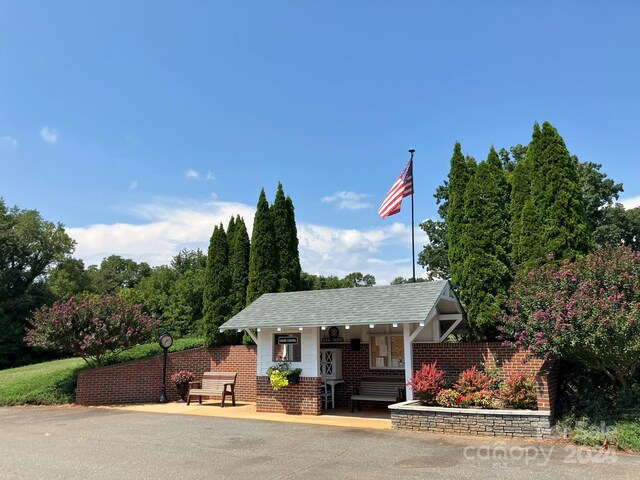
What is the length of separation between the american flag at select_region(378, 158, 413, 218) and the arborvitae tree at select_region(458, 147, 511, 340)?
2.19 m

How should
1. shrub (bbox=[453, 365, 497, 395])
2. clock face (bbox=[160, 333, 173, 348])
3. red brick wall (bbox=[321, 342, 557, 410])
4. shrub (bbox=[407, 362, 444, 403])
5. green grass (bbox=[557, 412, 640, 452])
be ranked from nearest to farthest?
1. green grass (bbox=[557, 412, 640, 452])
2. shrub (bbox=[453, 365, 497, 395])
3. shrub (bbox=[407, 362, 444, 403])
4. red brick wall (bbox=[321, 342, 557, 410])
5. clock face (bbox=[160, 333, 173, 348])

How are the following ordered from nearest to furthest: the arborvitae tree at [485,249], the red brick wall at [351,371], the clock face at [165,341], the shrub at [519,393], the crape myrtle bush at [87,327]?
the shrub at [519,393] < the red brick wall at [351,371] < the arborvitae tree at [485,249] < the crape myrtle bush at [87,327] < the clock face at [165,341]

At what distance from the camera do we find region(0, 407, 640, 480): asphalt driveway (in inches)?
259

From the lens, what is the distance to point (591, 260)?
9.56m

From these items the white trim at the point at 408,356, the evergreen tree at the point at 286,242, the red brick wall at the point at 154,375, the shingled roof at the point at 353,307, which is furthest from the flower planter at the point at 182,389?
the white trim at the point at 408,356

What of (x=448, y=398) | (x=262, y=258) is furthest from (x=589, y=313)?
(x=262, y=258)

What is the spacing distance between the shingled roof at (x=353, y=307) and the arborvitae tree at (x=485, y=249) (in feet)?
2.91

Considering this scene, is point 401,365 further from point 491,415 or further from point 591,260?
point 591,260

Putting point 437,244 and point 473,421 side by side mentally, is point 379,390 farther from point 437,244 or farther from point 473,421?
point 437,244

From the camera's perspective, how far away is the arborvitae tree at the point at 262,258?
701 inches

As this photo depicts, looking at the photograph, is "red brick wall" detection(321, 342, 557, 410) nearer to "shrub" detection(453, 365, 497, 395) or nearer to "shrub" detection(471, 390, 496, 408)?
"shrub" detection(453, 365, 497, 395)

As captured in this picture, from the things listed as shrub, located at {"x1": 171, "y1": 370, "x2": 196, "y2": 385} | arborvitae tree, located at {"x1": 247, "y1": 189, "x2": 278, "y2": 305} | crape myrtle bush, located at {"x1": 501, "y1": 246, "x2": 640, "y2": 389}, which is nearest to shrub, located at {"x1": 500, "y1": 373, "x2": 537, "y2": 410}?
crape myrtle bush, located at {"x1": 501, "y1": 246, "x2": 640, "y2": 389}

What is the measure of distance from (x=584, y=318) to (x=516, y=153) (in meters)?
26.3

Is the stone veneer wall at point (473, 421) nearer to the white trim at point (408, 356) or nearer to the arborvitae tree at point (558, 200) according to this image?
the white trim at point (408, 356)
